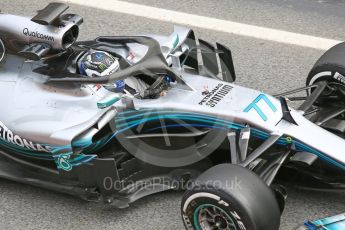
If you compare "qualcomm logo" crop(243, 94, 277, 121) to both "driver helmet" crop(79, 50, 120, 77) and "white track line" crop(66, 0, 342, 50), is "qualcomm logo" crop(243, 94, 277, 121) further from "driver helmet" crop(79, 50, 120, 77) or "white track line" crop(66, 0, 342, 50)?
"white track line" crop(66, 0, 342, 50)

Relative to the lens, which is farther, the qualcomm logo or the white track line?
the white track line

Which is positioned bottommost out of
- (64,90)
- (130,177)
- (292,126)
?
(130,177)

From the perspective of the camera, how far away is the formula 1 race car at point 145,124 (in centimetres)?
389

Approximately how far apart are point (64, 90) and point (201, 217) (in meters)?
1.31

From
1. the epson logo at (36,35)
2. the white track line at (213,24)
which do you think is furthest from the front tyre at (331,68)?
the epson logo at (36,35)

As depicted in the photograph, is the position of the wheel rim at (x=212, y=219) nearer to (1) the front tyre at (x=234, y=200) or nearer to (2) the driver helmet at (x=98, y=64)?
(1) the front tyre at (x=234, y=200)

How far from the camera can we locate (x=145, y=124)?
4141 millimetres

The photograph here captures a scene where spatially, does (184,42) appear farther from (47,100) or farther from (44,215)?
(44,215)

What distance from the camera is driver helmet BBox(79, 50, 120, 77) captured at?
4.29 meters

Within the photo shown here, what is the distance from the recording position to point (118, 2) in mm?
7199

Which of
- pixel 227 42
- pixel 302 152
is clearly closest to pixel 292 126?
pixel 302 152

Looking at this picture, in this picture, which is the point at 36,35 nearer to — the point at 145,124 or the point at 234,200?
the point at 145,124

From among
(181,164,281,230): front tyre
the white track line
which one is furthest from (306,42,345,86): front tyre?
the white track line

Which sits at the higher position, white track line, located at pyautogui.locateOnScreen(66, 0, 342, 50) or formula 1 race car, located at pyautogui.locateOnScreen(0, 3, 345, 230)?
formula 1 race car, located at pyautogui.locateOnScreen(0, 3, 345, 230)
